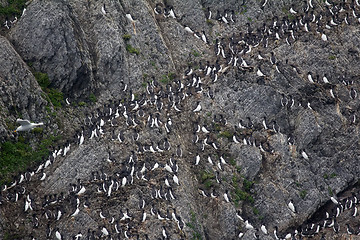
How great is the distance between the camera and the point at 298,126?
38312 mm

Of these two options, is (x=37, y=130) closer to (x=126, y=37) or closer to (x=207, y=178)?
(x=126, y=37)

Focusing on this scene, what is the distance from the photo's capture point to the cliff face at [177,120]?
104ft

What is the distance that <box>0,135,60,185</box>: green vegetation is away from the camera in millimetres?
32500

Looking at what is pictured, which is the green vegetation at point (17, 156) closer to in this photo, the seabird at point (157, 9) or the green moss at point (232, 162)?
the green moss at point (232, 162)

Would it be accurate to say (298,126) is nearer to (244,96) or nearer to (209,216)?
(244,96)

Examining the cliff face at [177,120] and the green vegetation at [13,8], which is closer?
the cliff face at [177,120]

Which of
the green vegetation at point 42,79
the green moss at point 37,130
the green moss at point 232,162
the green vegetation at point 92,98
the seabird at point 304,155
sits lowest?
the seabird at point 304,155

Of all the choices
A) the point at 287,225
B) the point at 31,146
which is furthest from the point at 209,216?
the point at 31,146

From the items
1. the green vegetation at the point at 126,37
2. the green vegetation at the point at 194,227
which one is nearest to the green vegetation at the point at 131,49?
the green vegetation at the point at 126,37

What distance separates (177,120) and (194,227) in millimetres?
8410

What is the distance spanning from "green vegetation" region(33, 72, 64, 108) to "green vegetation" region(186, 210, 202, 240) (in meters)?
11.2

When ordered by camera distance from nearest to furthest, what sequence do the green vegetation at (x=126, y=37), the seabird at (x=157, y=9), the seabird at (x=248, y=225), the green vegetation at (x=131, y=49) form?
the seabird at (x=248, y=225)
the green vegetation at (x=131, y=49)
the green vegetation at (x=126, y=37)
the seabird at (x=157, y=9)

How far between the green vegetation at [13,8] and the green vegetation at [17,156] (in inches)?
455

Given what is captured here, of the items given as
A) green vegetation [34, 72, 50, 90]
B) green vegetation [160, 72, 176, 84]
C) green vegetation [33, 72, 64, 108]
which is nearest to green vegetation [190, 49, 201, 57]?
green vegetation [160, 72, 176, 84]
